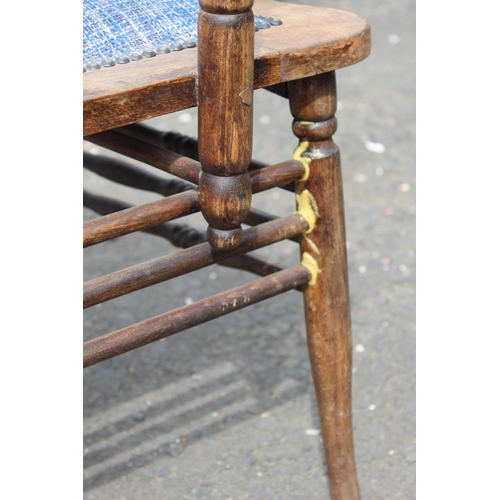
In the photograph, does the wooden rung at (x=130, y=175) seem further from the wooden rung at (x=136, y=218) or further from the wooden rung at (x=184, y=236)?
the wooden rung at (x=136, y=218)

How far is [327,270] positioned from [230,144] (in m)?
0.32

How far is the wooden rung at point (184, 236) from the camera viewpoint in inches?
45.6

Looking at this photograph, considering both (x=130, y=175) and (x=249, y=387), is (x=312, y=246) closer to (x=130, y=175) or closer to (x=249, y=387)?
(x=130, y=175)

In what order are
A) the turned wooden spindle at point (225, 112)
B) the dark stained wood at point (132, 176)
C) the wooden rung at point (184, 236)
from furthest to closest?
the dark stained wood at point (132, 176), the wooden rung at point (184, 236), the turned wooden spindle at point (225, 112)

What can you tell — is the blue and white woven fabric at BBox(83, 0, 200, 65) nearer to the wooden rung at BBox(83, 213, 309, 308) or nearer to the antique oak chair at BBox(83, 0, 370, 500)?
the antique oak chair at BBox(83, 0, 370, 500)

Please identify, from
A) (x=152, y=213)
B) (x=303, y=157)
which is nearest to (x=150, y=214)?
(x=152, y=213)

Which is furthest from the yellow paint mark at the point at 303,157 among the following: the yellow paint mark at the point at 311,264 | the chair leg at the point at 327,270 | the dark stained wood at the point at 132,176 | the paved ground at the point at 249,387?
the paved ground at the point at 249,387

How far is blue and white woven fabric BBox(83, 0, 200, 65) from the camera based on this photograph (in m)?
0.91

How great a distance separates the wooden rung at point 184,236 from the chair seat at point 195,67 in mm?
222

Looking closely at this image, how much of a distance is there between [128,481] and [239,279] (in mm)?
663

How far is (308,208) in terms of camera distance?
3.48 ft

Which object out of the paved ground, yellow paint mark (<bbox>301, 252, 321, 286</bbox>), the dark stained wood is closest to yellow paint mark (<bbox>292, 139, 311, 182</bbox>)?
yellow paint mark (<bbox>301, 252, 321, 286</bbox>)
